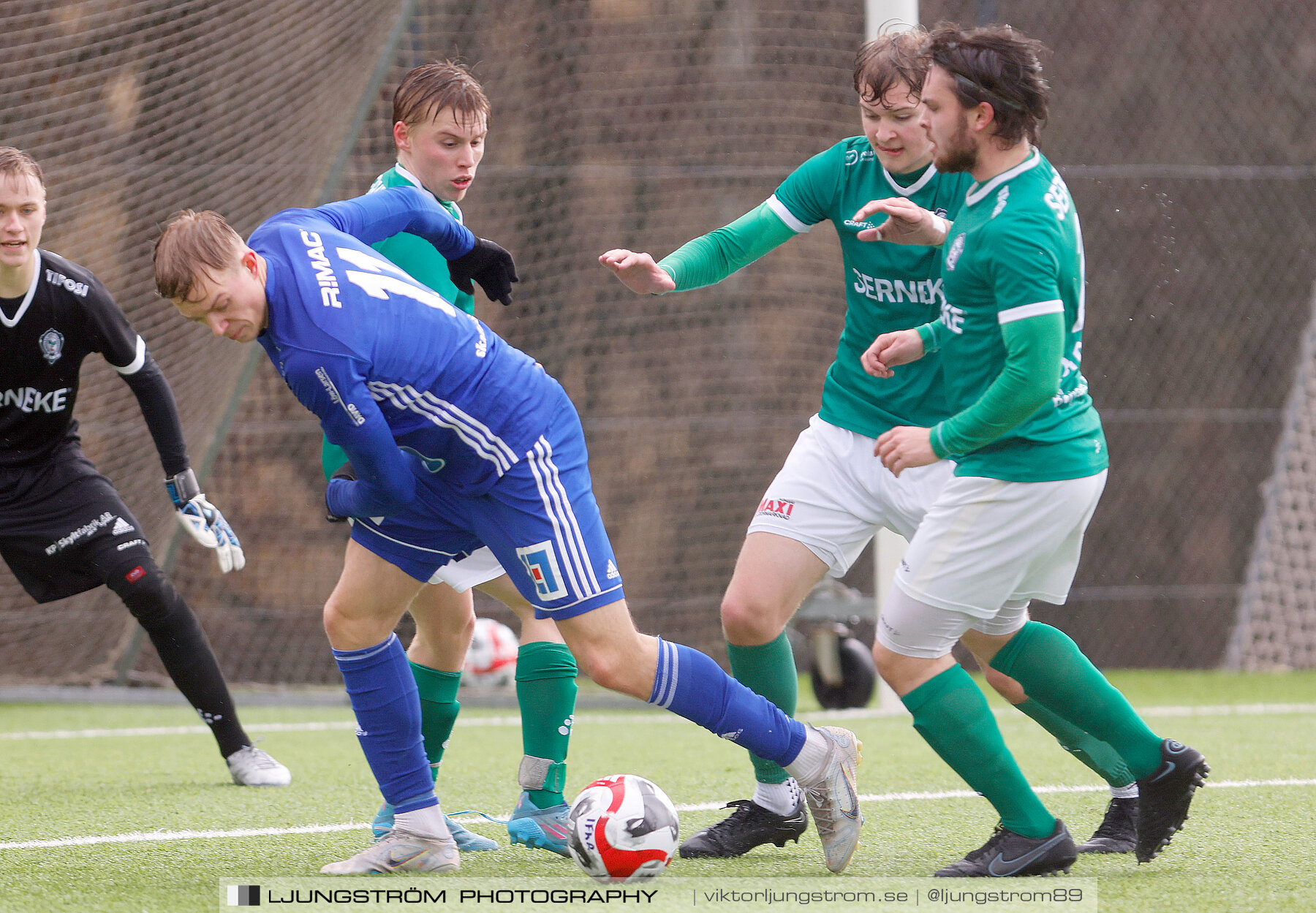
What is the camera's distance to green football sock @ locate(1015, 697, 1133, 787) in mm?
3264

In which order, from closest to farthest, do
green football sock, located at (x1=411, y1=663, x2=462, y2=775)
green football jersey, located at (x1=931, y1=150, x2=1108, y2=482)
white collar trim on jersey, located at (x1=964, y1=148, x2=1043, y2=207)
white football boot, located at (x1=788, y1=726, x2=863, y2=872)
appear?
green football jersey, located at (x1=931, y1=150, x2=1108, y2=482) < white collar trim on jersey, located at (x1=964, y1=148, x2=1043, y2=207) < white football boot, located at (x1=788, y1=726, x2=863, y2=872) < green football sock, located at (x1=411, y1=663, x2=462, y2=775)

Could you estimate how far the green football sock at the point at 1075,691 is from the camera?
295 centimetres

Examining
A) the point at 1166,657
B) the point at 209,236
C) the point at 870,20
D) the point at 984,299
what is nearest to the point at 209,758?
the point at 209,236


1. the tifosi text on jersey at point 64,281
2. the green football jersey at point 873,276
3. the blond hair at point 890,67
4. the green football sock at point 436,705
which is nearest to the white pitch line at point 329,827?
the green football sock at point 436,705

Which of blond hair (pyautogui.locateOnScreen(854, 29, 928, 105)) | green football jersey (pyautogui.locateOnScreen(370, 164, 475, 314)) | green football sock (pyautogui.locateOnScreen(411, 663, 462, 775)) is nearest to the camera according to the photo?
blond hair (pyautogui.locateOnScreen(854, 29, 928, 105))

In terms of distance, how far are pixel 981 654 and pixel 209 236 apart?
1838 mm

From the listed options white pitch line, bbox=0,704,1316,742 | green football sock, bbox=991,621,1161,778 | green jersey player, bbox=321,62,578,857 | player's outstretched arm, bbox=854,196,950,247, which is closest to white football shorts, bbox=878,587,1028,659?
green football sock, bbox=991,621,1161,778

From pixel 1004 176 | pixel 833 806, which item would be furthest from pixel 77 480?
pixel 1004 176

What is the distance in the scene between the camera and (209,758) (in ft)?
16.7

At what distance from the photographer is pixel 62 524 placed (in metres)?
4.31

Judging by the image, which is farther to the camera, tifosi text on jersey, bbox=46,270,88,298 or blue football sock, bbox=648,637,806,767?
tifosi text on jersey, bbox=46,270,88,298

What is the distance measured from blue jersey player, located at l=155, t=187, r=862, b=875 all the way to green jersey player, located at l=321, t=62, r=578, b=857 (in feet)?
0.89

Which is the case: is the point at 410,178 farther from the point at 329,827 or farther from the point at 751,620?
the point at 329,827

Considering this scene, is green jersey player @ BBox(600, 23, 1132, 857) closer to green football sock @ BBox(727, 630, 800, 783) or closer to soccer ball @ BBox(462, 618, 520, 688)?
green football sock @ BBox(727, 630, 800, 783)
